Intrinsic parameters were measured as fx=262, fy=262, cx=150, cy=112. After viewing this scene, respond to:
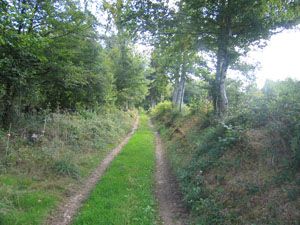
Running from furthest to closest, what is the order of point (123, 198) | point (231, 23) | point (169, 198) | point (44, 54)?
point (44, 54) → point (231, 23) → point (169, 198) → point (123, 198)

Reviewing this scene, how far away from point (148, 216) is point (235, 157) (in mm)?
3196

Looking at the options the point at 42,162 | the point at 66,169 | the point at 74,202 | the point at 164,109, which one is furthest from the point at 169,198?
the point at 164,109

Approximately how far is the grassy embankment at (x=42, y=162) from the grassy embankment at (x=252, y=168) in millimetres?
3768

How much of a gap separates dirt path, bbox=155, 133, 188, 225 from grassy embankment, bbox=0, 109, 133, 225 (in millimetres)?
2789

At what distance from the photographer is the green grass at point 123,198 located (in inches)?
244

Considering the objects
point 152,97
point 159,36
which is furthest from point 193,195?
point 152,97

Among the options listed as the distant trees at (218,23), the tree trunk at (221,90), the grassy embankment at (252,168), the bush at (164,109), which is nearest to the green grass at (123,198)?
the grassy embankment at (252,168)

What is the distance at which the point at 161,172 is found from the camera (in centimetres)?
1089

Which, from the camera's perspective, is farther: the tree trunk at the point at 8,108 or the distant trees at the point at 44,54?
the tree trunk at the point at 8,108

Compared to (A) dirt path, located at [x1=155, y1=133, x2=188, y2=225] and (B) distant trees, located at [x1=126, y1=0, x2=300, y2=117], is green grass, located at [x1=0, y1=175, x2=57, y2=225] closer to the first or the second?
(A) dirt path, located at [x1=155, y1=133, x2=188, y2=225]

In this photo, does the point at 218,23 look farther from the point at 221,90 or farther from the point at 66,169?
the point at 66,169

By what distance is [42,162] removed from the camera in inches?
373

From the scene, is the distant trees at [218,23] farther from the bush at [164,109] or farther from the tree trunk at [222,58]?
the bush at [164,109]

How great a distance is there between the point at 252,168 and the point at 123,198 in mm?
3652
